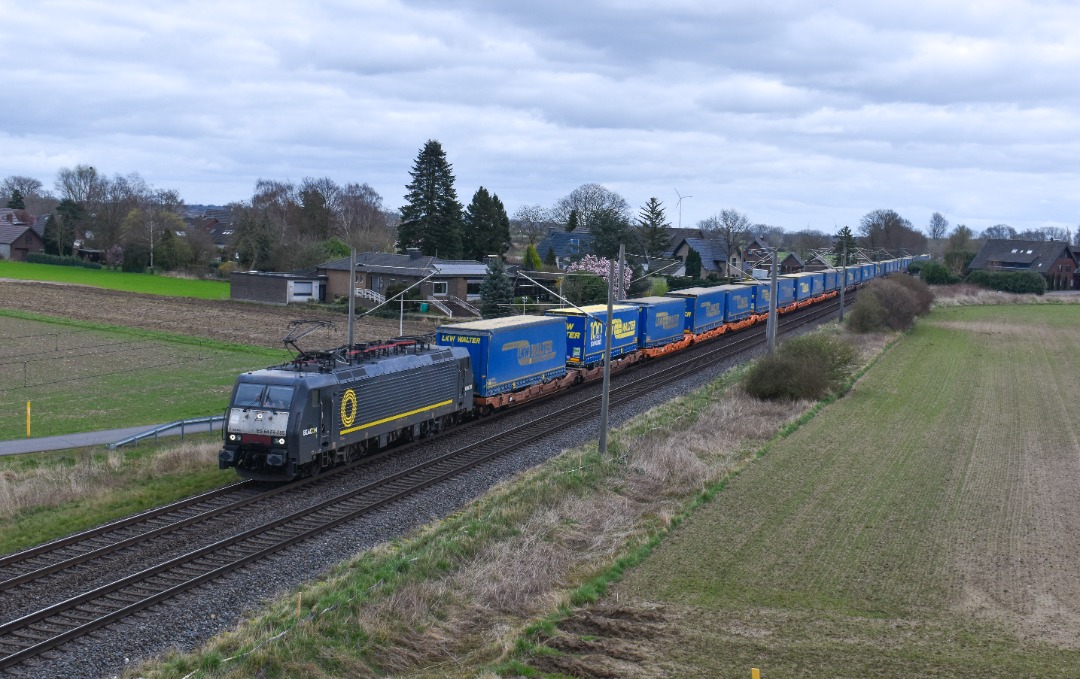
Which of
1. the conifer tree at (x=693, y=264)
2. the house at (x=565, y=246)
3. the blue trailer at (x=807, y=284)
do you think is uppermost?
the house at (x=565, y=246)

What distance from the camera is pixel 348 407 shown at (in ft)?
83.5

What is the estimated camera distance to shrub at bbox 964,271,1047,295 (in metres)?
105

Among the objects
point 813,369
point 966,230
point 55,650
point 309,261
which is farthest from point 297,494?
point 966,230

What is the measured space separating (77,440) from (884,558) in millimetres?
22988

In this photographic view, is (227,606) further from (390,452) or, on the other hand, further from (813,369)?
(813,369)

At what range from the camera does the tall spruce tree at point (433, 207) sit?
3467 inches

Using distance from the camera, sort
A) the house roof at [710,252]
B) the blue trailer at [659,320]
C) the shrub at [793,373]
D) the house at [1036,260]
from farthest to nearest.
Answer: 1. the house at [1036,260]
2. the house roof at [710,252]
3. the blue trailer at [659,320]
4. the shrub at [793,373]

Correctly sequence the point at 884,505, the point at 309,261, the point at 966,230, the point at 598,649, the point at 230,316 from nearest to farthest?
1. the point at 598,649
2. the point at 884,505
3. the point at 230,316
4. the point at 309,261
5. the point at 966,230

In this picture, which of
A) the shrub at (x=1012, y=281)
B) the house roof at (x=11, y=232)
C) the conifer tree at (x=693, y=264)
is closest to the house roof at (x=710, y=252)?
the conifer tree at (x=693, y=264)

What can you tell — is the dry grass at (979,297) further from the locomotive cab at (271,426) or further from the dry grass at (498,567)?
the locomotive cab at (271,426)

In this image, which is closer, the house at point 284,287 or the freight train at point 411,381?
the freight train at point 411,381

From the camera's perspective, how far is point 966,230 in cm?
14588

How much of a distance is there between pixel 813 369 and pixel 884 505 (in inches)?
624

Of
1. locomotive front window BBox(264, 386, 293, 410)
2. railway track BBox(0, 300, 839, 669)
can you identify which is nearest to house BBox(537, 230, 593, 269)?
railway track BBox(0, 300, 839, 669)
